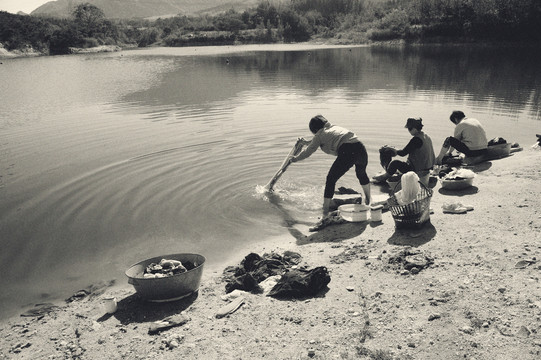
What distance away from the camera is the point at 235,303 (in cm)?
627

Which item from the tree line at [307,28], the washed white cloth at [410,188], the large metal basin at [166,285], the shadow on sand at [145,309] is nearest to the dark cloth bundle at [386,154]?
the washed white cloth at [410,188]

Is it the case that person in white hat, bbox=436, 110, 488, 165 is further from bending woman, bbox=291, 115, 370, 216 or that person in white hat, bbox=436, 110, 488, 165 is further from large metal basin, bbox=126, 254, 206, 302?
large metal basin, bbox=126, 254, 206, 302

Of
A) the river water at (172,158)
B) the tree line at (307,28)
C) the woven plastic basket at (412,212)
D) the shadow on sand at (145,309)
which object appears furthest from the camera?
the tree line at (307,28)

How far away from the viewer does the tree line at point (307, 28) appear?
240 ft

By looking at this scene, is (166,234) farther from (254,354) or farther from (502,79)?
(502,79)

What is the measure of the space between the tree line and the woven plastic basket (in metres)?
73.3

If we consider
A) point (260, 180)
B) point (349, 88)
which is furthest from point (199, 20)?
point (260, 180)

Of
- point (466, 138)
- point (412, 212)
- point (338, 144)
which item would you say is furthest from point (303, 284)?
point (466, 138)

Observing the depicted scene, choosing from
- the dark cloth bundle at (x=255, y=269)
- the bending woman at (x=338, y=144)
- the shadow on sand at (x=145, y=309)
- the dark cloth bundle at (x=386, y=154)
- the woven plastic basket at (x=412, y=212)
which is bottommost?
the shadow on sand at (x=145, y=309)

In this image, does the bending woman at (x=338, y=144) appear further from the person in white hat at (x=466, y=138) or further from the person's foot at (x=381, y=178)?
the person in white hat at (x=466, y=138)

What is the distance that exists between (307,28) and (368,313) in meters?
150

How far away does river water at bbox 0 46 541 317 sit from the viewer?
900cm

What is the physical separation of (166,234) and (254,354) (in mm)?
4893

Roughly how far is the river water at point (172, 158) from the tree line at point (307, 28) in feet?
159
